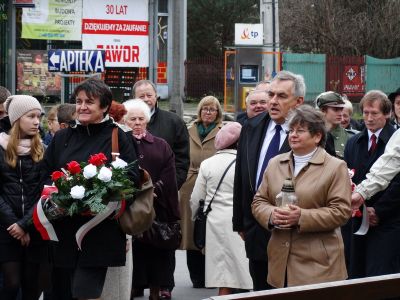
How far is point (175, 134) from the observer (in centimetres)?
1036

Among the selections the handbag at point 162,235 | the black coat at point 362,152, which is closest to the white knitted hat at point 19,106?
the handbag at point 162,235

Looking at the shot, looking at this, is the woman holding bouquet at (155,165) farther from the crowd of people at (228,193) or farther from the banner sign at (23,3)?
the banner sign at (23,3)

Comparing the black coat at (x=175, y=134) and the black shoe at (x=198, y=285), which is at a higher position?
the black coat at (x=175, y=134)

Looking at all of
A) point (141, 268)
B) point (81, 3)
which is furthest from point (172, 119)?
point (81, 3)

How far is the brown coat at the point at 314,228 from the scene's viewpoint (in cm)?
644

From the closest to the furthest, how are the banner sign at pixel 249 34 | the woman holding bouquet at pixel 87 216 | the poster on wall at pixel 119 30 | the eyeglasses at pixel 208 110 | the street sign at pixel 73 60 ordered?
the woman holding bouquet at pixel 87 216, the eyeglasses at pixel 208 110, the street sign at pixel 73 60, the banner sign at pixel 249 34, the poster on wall at pixel 119 30

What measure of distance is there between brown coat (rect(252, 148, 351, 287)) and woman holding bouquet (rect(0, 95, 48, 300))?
221 centimetres

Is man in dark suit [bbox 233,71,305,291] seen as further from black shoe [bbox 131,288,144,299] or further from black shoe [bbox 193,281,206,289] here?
black shoe [bbox 193,281,206,289]

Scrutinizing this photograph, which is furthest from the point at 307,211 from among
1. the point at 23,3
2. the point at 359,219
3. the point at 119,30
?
the point at 119,30

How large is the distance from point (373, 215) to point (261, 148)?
1.29 meters

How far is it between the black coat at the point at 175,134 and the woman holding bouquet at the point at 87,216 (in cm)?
291

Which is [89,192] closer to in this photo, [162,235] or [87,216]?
[87,216]

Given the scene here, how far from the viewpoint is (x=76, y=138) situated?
7.21 m

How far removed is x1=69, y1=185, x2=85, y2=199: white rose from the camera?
6715 millimetres
